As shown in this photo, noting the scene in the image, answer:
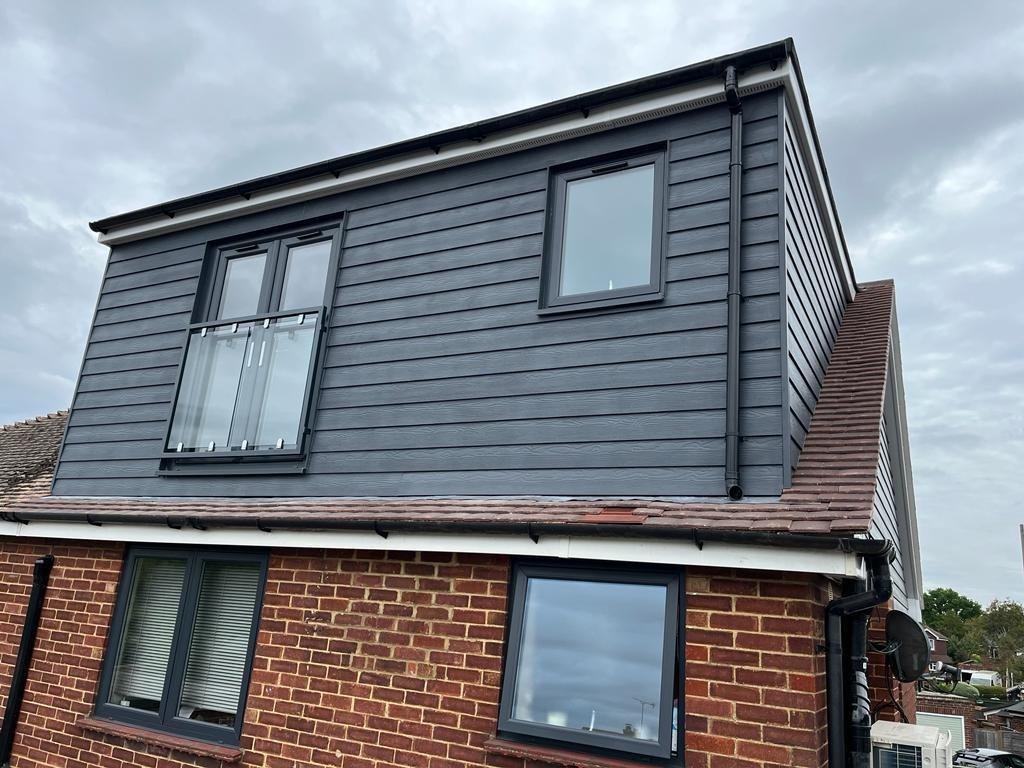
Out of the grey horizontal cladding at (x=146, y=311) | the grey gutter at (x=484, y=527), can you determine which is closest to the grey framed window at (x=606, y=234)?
the grey gutter at (x=484, y=527)

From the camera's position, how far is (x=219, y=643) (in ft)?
18.2

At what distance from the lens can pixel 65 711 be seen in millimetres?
5891

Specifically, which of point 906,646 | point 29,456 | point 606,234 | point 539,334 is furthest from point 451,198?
point 29,456

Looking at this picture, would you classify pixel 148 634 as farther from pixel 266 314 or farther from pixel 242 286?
pixel 242 286

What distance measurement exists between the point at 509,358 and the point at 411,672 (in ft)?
6.94

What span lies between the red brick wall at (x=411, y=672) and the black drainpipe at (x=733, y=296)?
634mm

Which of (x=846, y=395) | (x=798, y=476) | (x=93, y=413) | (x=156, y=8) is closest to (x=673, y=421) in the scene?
(x=798, y=476)

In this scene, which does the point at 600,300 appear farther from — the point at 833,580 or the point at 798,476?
the point at 833,580

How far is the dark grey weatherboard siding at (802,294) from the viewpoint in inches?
177

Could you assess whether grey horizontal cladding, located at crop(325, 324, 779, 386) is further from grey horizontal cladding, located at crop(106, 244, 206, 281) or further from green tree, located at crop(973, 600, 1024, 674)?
green tree, located at crop(973, 600, 1024, 674)

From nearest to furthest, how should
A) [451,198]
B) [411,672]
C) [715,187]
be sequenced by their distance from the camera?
[411,672], [715,187], [451,198]

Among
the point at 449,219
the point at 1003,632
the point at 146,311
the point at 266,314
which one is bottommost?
the point at 1003,632

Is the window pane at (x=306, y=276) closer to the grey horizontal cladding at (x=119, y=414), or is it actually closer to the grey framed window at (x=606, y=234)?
the grey horizontal cladding at (x=119, y=414)

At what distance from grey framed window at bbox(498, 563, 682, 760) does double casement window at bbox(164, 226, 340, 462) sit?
8.05 feet
